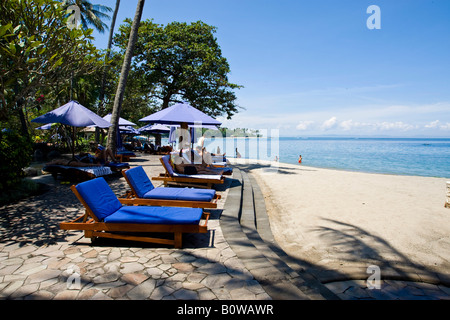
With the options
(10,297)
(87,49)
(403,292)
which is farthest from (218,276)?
(87,49)

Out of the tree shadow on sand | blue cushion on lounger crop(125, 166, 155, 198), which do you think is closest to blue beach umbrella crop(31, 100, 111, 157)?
blue cushion on lounger crop(125, 166, 155, 198)

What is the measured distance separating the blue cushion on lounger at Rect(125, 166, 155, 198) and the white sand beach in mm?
3124

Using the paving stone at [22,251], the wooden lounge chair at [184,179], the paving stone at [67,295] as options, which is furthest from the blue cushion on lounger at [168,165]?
the paving stone at [67,295]

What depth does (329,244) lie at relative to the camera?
467 centimetres

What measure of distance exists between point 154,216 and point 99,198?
3.26 ft

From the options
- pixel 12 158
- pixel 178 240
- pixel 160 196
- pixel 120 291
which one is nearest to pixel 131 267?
pixel 120 291

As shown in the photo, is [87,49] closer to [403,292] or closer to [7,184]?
[7,184]

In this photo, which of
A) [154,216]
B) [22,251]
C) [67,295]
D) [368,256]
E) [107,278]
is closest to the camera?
[67,295]

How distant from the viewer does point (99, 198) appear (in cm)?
383

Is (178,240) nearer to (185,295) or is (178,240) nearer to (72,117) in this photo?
(185,295)

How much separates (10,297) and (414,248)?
624 centimetres

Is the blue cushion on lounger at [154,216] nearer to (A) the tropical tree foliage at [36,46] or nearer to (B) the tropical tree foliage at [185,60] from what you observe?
(A) the tropical tree foliage at [36,46]

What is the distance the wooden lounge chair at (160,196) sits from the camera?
4801 millimetres
